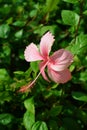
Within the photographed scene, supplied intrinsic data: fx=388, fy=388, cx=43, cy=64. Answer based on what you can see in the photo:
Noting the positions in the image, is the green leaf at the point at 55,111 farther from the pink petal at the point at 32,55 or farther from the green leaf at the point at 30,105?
the pink petal at the point at 32,55

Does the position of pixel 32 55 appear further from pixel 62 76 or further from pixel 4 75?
pixel 4 75

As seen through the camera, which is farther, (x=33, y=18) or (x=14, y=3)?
(x=14, y=3)

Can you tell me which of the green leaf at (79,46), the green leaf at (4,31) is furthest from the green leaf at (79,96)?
the green leaf at (4,31)

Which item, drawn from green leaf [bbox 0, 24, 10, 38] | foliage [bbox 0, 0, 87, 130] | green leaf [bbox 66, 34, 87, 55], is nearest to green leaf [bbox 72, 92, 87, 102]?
foliage [bbox 0, 0, 87, 130]

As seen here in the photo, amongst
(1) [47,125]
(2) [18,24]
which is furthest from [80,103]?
(2) [18,24]

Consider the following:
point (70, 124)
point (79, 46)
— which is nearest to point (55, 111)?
point (70, 124)

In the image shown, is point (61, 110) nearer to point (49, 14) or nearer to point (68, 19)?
point (68, 19)

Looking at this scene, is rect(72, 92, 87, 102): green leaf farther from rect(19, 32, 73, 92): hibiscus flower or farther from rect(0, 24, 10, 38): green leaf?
rect(0, 24, 10, 38): green leaf
